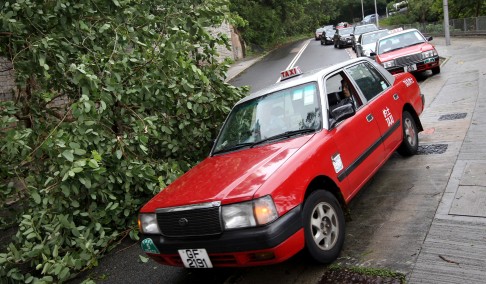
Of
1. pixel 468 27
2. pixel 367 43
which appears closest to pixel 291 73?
pixel 367 43

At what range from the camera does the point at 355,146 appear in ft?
14.6

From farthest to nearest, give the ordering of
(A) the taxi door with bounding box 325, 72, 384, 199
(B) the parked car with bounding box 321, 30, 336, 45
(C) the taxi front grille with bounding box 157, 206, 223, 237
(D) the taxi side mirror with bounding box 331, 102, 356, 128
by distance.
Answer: (B) the parked car with bounding box 321, 30, 336, 45
(D) the taxi side mirror with bounding box 331, 102, 356, 128
(A) the taxi door with bounding box 325, 72, 384, 199
(C) the taxi front grille with bounding box 157, 206, 223, 237

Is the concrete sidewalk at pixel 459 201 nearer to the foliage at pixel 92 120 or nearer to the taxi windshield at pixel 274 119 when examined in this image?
the taxi windshield at pixel 274 119

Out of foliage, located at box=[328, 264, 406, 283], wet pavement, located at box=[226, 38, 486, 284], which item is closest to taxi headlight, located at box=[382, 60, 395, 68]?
wet pavement, located at box=[226, 38, 486, 284]

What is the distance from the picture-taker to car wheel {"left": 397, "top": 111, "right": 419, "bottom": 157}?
5910 mm

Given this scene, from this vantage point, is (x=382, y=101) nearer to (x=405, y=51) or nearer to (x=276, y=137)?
(x=276, y=137)

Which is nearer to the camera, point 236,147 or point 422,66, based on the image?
point 236,147

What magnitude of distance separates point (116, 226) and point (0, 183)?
144cm

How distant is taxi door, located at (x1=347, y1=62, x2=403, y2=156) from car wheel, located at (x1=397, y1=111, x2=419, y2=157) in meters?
0.25

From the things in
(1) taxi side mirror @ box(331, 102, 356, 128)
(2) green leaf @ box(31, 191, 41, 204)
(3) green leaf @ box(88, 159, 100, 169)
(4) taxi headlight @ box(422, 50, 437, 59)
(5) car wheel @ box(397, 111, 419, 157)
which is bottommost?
(5) car wheel @ box(397, 111, 419, 157)

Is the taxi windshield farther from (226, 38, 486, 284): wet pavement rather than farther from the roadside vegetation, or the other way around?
(226, 38, 486, 284): wet pavement

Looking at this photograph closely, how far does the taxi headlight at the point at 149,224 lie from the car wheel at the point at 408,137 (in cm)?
366

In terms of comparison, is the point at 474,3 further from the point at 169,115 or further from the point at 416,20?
the point at 169,115

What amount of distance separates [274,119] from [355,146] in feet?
2.90
